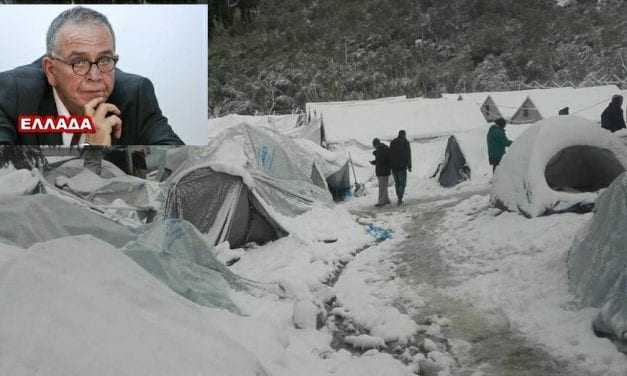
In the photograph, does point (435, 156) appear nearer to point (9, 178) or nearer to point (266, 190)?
point (266, 190)

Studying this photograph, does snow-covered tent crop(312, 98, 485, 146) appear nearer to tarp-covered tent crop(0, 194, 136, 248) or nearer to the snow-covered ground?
the snow-covered ground

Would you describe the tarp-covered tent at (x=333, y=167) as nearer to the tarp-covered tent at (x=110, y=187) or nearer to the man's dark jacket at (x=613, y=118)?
the tarp-covered tent at (x=110, y=187)

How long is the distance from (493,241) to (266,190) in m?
0.97

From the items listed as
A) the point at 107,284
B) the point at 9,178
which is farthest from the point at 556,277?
the point at 9,178

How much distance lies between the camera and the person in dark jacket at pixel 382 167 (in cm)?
265

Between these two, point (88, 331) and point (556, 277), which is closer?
point (88, 331)

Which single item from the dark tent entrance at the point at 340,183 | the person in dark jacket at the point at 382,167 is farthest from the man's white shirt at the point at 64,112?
the person in dark jacket at the point at 382,167

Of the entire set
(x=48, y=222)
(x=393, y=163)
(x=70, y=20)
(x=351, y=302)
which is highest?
(x=70, y=20)

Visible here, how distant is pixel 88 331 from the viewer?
1.76m

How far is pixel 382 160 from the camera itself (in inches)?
104

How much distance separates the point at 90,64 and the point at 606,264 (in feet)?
7.34

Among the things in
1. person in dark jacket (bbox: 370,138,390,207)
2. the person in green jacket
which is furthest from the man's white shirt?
the person in green jacket

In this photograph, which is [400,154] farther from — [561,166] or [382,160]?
[561,166]

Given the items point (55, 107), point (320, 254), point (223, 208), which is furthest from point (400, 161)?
point (55, 107)
